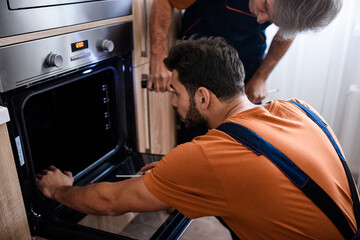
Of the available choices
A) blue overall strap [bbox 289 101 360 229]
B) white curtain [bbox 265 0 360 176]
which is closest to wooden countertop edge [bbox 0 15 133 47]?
blue overall strap [bbox 289 101 360 229]

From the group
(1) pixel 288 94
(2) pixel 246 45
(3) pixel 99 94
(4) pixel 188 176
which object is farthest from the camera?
(1) pixel 288 94

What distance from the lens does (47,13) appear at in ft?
3.22

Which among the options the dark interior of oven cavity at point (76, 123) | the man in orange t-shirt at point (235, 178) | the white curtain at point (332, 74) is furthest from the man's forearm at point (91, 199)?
the white curtain at point (332, 74)

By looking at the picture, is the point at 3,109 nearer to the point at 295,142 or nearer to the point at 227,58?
the point at 227,58

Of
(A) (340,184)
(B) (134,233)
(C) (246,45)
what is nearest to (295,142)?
(A) (340,184)

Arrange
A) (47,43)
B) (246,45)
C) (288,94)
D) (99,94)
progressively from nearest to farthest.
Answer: (47,43)
(99,94)
(246,45)
(288,94)

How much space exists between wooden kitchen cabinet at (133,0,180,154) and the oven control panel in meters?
0.11

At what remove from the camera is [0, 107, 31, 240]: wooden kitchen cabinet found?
Answer: 96cm

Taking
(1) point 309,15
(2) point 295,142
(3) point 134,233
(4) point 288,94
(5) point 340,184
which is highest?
(1) point 309,15

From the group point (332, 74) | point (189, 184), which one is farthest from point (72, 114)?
point (332, 74)

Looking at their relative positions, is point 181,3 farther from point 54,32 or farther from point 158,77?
point 54,32

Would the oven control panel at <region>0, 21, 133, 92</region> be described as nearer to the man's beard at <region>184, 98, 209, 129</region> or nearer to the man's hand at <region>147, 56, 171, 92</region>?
the man's hand at <region>147, 56, 171, 92</region>

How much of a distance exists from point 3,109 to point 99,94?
495mm

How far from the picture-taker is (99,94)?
1.38 metres
